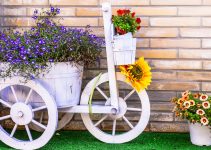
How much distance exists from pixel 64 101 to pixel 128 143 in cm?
64

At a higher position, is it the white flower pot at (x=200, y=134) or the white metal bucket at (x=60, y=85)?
the white metal bucket at (x=60, y=85)

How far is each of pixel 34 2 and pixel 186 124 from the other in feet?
5.56

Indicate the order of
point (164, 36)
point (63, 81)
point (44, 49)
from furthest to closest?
point (164, 36) → point (63, 81) → point (44, 49)

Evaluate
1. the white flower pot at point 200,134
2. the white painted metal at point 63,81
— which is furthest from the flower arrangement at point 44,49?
the white flower pot at point 200,134

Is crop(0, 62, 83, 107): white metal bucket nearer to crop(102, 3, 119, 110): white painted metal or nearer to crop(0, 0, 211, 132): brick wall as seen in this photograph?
crop(102, 3, 119, 110): white painted metal

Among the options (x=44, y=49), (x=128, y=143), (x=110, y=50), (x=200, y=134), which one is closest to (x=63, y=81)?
(x=44, y=49)

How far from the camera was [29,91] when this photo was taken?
3.80m

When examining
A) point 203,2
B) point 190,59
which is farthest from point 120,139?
point 203,2

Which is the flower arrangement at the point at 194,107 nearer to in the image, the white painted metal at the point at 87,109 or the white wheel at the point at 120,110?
the white wheel at the point at 120,110

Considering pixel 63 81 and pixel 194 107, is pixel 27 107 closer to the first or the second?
pixel 63 81

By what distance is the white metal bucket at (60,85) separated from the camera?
147 inches

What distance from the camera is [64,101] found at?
3.82 meters

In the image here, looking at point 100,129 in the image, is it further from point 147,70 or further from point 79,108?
→ point 147,70

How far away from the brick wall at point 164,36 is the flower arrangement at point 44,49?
314 millimetres
